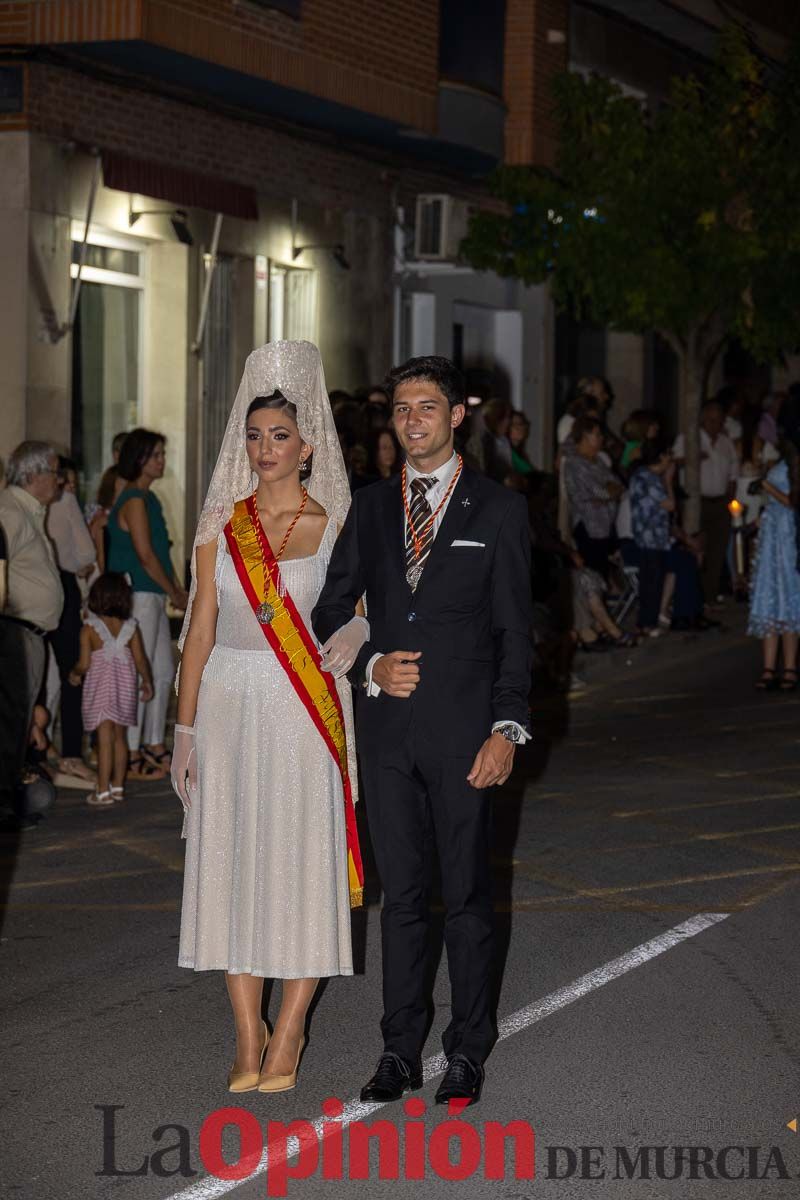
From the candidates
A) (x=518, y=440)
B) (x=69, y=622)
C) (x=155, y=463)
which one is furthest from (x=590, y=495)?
(x=69, y=622)

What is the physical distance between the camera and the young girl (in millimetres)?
10891

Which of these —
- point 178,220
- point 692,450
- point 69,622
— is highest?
point 178,220

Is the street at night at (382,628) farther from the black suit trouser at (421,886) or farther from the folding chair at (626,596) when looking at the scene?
the folding chair at (626,596)

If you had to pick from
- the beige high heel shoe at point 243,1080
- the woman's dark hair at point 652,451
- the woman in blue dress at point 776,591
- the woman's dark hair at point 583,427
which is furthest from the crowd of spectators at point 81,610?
the woman's dark hair at point 652,451

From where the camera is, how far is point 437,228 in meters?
22.2

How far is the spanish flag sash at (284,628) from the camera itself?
6012mm

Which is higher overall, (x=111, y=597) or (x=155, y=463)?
(x=155, y=463)

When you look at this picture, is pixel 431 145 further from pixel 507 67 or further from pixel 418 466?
pixel 418 466

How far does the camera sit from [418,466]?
236 inches

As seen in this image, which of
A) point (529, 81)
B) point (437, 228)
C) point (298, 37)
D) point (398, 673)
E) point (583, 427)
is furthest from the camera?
point (529, 81)

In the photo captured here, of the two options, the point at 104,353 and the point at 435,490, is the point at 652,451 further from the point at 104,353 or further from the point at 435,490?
the point at 435,490

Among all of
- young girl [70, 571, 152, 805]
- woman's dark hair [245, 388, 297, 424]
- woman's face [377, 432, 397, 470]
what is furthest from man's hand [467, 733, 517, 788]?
woman's face [377, 432, 397, 470]

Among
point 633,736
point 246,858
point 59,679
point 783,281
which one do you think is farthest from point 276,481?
point 783,281

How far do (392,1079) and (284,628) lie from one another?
54.1 inches
